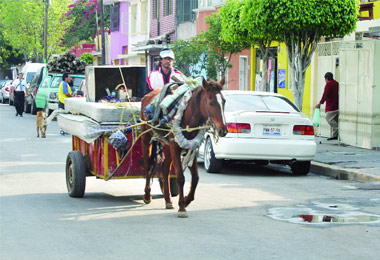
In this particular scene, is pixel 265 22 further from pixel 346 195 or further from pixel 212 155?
pixel 346 195

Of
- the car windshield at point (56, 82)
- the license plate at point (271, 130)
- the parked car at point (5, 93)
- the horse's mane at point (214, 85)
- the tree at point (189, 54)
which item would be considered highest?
the tree at point (189, 54)

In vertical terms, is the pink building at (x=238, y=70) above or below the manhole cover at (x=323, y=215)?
above

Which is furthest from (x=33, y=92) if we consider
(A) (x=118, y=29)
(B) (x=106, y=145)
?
(B) (x=106, y=145)

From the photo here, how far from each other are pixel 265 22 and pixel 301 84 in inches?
78.8

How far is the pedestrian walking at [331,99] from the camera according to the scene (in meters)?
20.7

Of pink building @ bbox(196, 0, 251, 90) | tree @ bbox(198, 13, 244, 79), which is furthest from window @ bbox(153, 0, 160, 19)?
tree @ bbox(198, 13, 244, 79)

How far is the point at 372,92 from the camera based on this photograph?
60.3 ft

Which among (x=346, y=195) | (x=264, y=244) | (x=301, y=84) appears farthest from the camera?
(x=301, y=84)

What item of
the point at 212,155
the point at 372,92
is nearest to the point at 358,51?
the point at 372,92

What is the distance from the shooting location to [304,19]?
18.2m

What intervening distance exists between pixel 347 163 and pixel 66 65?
20632mm

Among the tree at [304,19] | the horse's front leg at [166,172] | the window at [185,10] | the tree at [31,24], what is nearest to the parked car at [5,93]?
the tree at [31,24]

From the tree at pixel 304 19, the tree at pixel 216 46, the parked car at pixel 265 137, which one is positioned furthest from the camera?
the tree at pixel 216 46

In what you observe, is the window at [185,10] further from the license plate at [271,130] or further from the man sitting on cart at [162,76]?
the man sitting on cart at [162,76]
